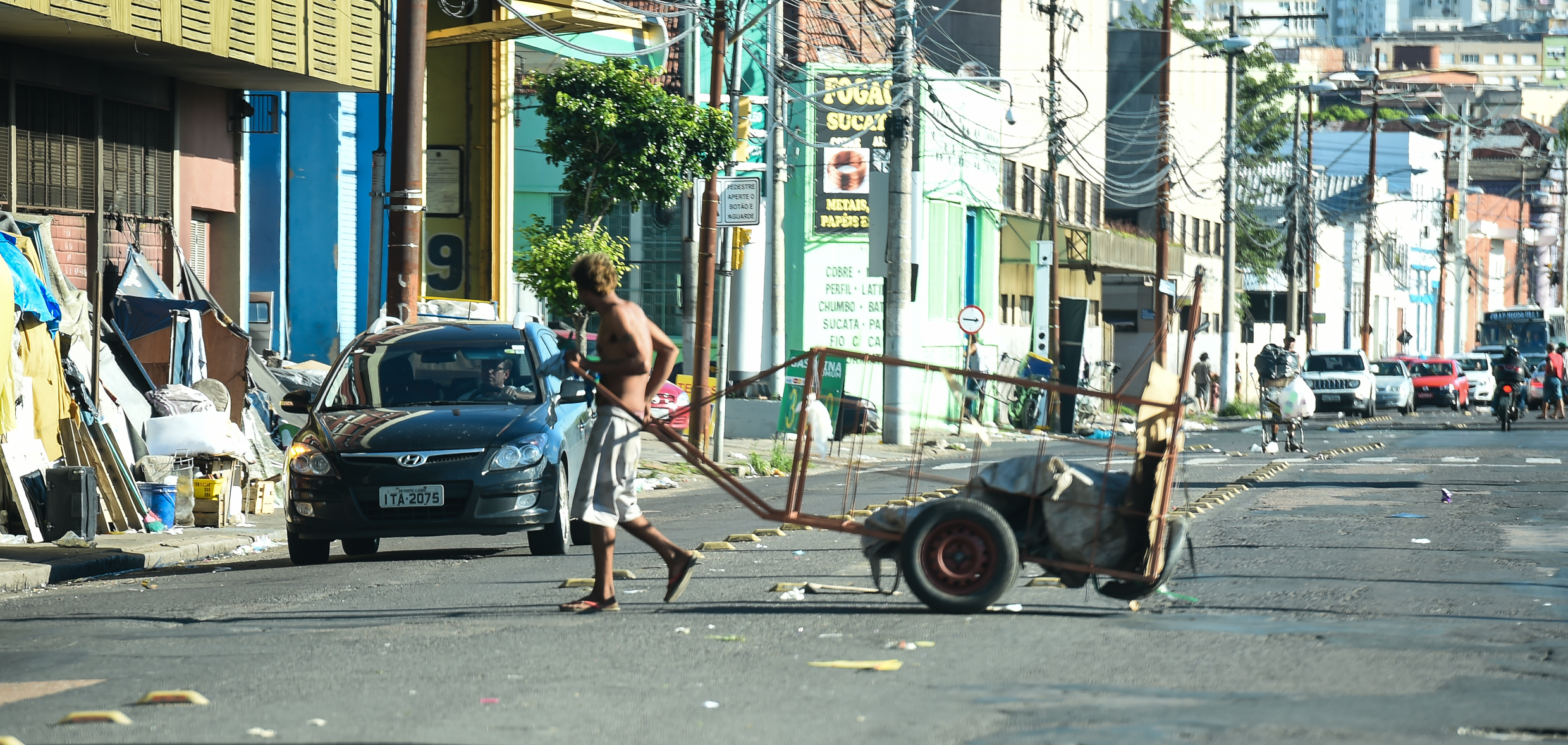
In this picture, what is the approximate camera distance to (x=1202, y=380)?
159ft

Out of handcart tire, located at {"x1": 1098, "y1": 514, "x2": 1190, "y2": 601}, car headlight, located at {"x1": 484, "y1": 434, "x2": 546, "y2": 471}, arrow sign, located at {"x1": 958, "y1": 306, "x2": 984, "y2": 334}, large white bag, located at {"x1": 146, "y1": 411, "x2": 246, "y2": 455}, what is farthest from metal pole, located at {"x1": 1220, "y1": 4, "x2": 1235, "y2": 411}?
handcart tire, located at {"x1": 1098, "y1": 514, "x2": 1190, "y2": 601}

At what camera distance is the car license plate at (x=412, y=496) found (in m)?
11.6

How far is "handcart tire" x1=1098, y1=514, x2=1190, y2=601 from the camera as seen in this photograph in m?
8.97

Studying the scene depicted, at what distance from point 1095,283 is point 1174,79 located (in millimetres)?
12740

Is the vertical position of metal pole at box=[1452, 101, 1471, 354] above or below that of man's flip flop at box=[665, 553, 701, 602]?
above

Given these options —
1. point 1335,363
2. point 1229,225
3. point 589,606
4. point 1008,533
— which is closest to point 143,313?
point 589,606

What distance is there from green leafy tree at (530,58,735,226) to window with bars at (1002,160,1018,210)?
22.9 meters

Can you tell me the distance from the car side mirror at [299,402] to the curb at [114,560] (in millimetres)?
1612

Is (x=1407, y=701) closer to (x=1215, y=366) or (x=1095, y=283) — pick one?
(x=1095, y=283)

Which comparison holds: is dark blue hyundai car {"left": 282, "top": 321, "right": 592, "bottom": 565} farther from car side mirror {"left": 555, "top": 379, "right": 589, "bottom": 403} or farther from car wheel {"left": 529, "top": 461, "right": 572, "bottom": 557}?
car side mirror {"left": 555, "top": 379, "right": 589, "bottom": 403}

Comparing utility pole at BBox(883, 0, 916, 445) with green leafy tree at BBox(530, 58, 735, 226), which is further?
utility pole at BBox(883, 0, 916, 445)

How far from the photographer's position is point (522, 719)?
6.42m

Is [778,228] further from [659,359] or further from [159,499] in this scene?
[659,359]

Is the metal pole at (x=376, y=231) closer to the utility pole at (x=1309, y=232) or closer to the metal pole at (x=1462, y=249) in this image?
the utility pole at (x=1309, y=232)
